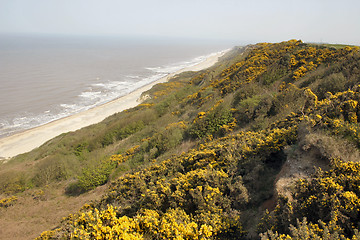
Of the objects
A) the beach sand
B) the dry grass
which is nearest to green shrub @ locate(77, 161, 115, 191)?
the dry grass

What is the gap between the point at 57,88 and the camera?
43.1 meters

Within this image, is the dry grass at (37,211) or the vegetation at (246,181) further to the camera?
the dry grass at (37,211)

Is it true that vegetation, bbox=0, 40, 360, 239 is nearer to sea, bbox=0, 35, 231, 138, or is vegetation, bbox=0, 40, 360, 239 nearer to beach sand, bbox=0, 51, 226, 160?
beach sand, bbox=0, 51, 226, 160

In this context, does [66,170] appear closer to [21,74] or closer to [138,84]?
[138,84]

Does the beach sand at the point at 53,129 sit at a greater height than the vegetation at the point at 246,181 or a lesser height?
lesser

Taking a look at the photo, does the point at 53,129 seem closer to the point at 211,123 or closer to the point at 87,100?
the point at 87,100

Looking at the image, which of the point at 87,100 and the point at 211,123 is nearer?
the point at 211,123

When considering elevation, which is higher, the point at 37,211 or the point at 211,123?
the point at 211,123

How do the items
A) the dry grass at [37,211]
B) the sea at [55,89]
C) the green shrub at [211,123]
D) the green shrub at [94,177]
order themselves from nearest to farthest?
1. the dry grass at [37,211]
2. the green shrub at [94,177]
3. the green shrub at [211,123]
4. the sea at [55,89]

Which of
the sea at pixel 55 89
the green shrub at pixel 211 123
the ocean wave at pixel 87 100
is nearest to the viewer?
the green shrub at pixel 211 123

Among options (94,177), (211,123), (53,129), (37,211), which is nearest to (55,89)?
(53,129)

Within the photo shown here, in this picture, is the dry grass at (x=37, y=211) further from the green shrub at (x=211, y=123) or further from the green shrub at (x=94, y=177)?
the green shrub at (x=211, y=123)

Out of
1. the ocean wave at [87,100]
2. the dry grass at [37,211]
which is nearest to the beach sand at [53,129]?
the ocean wave at [87,100]

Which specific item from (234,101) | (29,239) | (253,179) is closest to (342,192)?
(253,179)
